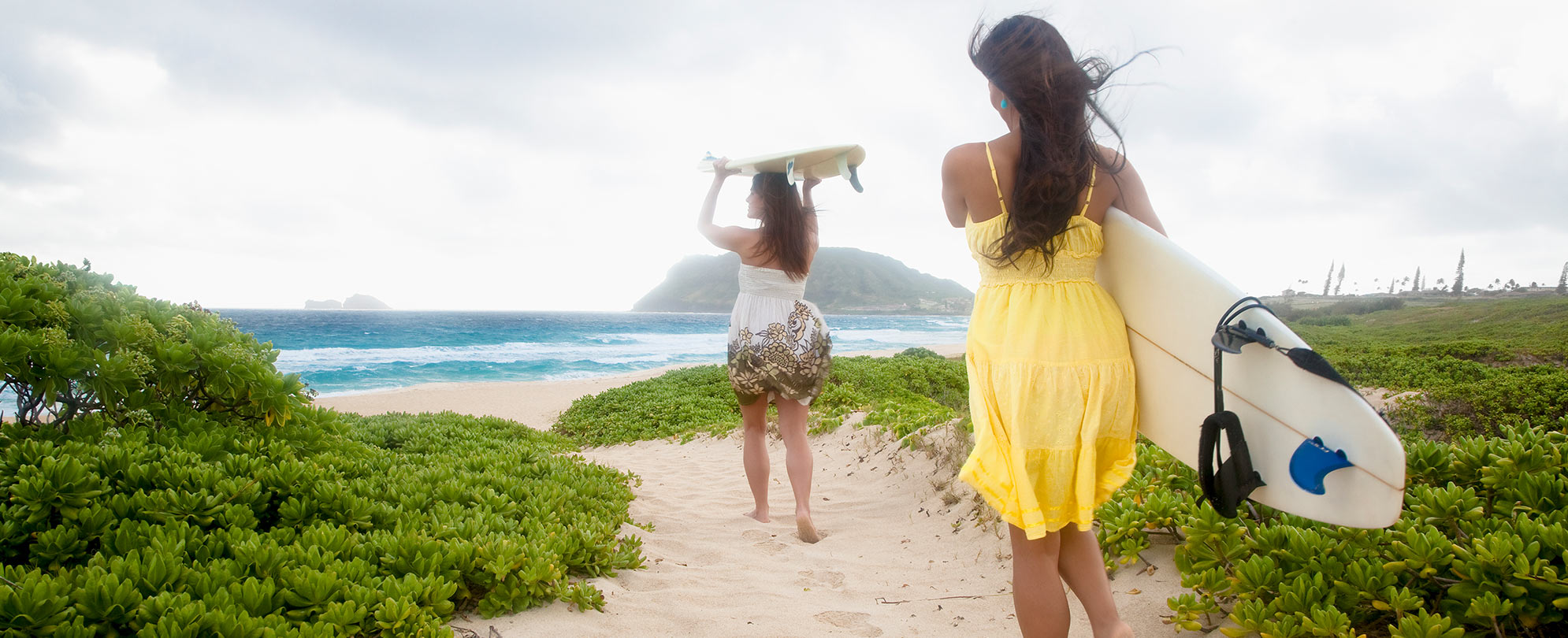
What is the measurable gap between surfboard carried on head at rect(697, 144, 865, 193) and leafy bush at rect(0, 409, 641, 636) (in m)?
2.11

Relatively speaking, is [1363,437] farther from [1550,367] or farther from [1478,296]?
[1478,296]

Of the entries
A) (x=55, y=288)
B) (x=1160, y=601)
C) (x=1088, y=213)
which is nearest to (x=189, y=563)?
(x=55, y=288)

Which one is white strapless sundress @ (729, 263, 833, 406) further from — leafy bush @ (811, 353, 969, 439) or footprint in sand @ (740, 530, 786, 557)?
leafy bush @ (811, 353, 969, 439)

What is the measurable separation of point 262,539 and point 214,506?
26 cm

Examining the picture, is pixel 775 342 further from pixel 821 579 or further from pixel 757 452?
pixel 821 579

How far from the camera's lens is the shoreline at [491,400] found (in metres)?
13.2

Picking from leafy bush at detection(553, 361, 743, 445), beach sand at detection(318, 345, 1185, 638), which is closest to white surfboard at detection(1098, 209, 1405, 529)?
beach sand at detection(318, 345, 1185, 638)

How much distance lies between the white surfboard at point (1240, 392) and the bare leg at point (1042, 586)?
45 centimetres

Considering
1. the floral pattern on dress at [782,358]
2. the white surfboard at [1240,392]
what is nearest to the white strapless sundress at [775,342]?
the floral pattern on dress at [782,358]

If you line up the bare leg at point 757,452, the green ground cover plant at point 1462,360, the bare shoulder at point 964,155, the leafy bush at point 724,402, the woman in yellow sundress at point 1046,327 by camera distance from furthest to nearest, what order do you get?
the leafy bush at point 724,402
the green ground cover plant at point 1462,360
the bare leg at point 757,452
the bare shoulder at point 964,155
the woman in yellow sundress at point 1046,327

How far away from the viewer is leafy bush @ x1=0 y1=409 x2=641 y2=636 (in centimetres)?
194

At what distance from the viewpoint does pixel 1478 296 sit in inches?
452

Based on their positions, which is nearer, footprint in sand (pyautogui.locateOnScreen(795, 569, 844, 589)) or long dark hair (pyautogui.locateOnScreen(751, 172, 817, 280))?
footprint in sand (pyautogui.locateOnScreen(795, 569, 844, 589))

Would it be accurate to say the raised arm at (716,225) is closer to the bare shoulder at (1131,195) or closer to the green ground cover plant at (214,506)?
the green ground cover plant at (214,506)
